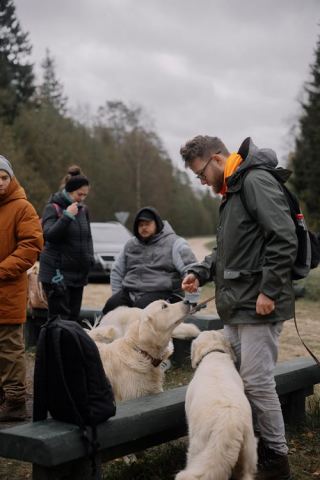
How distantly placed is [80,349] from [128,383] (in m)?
1.22

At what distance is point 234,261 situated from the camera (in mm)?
3326

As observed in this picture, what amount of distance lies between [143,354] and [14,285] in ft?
4.06

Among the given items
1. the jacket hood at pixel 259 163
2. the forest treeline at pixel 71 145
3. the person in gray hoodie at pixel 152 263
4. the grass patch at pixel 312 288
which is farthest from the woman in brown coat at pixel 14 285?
the forest treeline at pixel 71 145

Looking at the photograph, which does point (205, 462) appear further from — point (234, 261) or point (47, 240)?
point (47, 240)

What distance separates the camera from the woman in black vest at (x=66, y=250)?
6.24 meters

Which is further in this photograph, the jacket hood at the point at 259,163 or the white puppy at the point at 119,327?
the white puppy at the point at 119,327

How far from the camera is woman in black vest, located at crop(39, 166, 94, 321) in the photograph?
20.5 ft

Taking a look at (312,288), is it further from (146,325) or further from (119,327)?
(146,325)

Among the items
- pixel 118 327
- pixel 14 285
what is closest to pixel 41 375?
pixel 14 285

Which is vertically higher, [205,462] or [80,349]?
[80,349]

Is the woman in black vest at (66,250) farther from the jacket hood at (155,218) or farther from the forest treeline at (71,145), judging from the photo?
the forest treeline at (71,145)

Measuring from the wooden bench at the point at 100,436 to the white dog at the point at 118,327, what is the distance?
4.60ft

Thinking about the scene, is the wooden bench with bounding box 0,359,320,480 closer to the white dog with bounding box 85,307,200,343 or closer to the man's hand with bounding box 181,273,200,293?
the man's hand with bounding box 181,273,200,293

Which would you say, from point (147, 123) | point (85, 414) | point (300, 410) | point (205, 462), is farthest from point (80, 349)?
point (147, 123)
